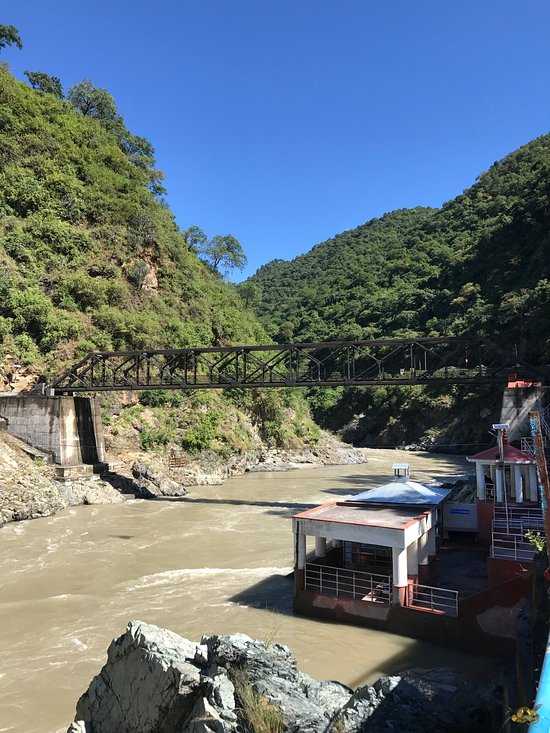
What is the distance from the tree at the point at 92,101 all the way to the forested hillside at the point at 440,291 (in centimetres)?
3187

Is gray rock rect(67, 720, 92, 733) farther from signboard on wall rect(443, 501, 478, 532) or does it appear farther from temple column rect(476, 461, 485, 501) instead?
temple column rect(476, 461, 485, 501)

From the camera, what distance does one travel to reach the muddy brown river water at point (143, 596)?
432 inches

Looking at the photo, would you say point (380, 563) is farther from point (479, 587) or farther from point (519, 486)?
point (519, 486)

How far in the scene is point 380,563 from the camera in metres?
15.0

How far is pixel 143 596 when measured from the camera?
51.6 feet

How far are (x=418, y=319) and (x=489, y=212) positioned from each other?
33.9 meters

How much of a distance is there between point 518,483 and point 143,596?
11.6 meters

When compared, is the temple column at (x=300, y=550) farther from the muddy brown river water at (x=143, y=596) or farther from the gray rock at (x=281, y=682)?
the gray rock at (x=281, y=682)

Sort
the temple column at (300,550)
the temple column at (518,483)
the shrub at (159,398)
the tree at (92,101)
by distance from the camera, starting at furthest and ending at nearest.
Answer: the tree at (92,101) → the shrub at (159,398) → the temple column at (518,483) → the temple column at (300,550)

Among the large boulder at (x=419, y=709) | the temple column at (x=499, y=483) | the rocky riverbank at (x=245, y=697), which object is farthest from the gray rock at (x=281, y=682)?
the temple column at (x=499, y=483)

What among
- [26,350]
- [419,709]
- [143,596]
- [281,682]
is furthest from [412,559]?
[26,350]

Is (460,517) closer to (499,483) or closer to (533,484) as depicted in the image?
(499,483)

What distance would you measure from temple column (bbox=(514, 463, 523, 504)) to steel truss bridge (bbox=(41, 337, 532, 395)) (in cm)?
1138

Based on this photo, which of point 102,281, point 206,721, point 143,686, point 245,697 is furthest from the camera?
point 102,281
